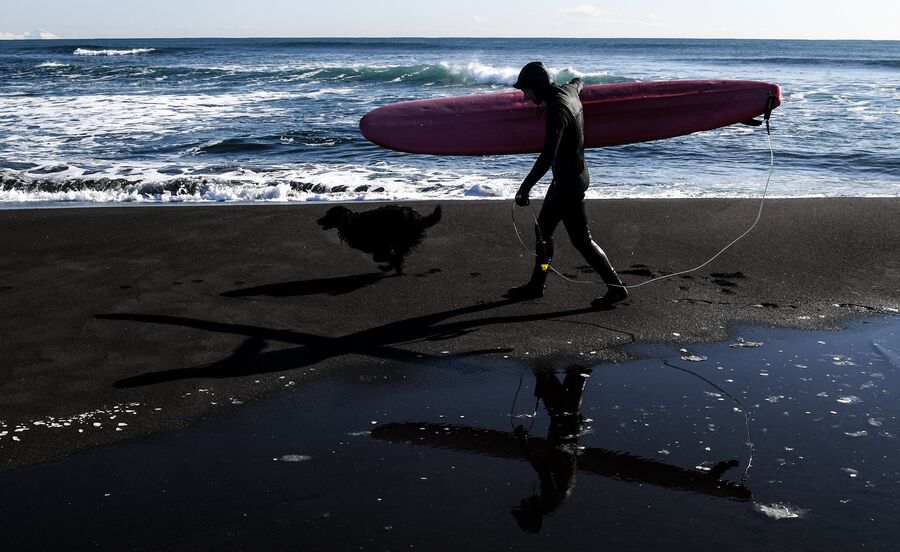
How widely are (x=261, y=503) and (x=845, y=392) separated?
126 inches

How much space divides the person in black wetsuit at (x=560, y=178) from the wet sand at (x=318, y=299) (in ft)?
0.61

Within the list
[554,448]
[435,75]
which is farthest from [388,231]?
[435,75]

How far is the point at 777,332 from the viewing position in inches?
217

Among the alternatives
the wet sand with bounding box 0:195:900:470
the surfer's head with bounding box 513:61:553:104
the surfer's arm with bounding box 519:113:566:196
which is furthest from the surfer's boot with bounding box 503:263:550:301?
the surfer's head with bounding box 513:61:553:104

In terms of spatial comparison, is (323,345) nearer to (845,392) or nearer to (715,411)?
(715,411)

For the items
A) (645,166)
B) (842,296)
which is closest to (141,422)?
(842,296)

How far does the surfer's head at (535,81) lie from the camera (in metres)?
5.61

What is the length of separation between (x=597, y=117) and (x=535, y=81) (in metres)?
2.68

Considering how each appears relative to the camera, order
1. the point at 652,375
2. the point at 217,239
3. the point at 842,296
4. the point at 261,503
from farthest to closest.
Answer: the point at 217,239, the point at 842,296, the point at 652,375, the point at 261,503

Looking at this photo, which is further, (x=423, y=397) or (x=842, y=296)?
(x=842, y=296)

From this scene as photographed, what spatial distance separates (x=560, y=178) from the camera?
5.89 meters

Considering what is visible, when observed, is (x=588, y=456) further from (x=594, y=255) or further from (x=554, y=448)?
(x=594, y=255)

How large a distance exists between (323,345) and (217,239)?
293cm

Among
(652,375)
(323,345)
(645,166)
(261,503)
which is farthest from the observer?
(645,166)
